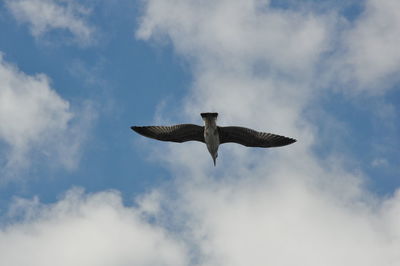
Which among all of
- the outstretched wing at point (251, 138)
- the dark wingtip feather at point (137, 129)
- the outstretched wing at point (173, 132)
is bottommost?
the outstretched wing at point (251, 138)

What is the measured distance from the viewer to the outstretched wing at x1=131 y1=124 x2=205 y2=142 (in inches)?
1447

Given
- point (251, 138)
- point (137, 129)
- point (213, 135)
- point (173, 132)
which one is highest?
point (137, 129)

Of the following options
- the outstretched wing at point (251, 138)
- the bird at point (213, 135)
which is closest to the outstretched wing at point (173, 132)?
the bird at point (213, 135)

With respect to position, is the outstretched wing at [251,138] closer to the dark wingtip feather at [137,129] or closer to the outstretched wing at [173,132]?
the outstretched wing at [173,132]

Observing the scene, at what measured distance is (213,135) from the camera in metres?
35.8

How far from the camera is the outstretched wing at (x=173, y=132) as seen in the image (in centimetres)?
3675

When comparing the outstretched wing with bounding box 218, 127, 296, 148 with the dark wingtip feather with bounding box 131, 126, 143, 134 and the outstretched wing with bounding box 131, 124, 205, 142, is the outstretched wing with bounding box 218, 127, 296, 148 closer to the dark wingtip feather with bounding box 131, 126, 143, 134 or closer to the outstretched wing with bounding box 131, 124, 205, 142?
the outstretched wing with bounding box 131, 124, 205, 142

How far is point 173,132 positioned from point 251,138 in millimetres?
4820

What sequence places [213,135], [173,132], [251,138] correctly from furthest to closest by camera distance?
[251,138]
[173,132]
[213,135]

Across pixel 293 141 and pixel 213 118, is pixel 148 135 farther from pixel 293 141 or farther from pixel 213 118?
pixel 293 141

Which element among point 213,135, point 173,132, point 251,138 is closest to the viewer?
point 213,135


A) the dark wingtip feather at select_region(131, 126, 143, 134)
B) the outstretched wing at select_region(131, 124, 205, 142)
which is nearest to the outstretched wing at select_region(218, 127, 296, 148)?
the outstretched wing at select_region(131, 124, 205, 142)

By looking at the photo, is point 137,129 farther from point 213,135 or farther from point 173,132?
point 213,135

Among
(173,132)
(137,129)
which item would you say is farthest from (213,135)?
(137,129)
